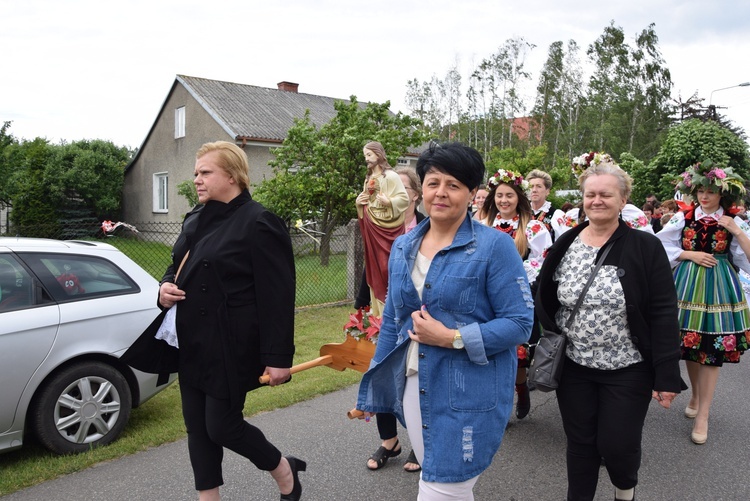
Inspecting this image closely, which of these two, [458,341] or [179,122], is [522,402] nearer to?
[458,341]

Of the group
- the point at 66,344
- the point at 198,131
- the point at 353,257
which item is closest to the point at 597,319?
the point at 66,344

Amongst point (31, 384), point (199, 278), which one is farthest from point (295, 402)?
point (199, 278)

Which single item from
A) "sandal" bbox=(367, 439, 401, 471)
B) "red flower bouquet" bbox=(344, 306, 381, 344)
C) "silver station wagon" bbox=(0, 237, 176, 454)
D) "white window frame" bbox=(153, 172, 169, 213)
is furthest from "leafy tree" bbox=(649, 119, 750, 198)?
"white window frame" bbox=(153, 172, 169, 213)

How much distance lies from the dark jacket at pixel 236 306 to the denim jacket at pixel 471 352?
88 centimetres

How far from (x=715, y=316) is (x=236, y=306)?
3774 millimetres

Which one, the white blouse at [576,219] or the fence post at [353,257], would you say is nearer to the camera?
the white blouse at [576,219]

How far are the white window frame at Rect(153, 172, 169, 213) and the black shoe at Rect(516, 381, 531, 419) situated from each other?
24.3 meters

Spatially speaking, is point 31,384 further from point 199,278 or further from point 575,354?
point 575,354

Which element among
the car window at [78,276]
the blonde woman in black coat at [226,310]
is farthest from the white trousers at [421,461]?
the car window at [78,276]

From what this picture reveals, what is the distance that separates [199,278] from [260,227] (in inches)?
15.1

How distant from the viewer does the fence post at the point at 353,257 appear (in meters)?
9.93

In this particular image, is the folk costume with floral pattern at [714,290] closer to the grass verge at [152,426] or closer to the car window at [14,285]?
the grass verge at [152,426]

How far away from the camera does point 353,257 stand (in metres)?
10.2

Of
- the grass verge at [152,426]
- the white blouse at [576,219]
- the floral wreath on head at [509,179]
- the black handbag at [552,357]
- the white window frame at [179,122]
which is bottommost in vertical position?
the grass verge at [152,426]
